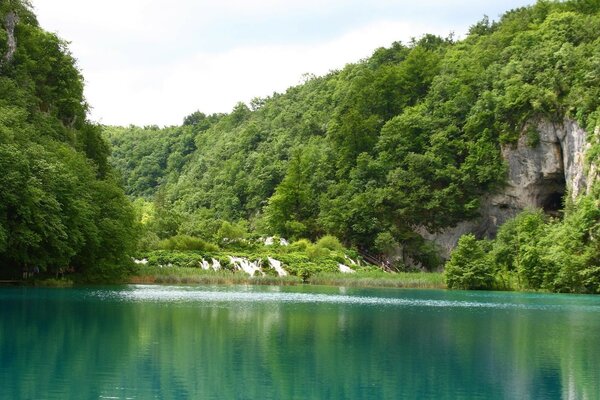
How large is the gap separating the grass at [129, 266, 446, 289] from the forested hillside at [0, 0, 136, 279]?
17.0 ft

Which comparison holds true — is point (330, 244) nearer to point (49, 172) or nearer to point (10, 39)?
point (10, 39)

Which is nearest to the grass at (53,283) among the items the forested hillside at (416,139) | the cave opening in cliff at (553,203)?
the forested hillside at (416,139)

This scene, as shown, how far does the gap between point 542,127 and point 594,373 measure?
6588 cm

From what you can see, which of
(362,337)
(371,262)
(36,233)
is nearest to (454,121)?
(371,262)

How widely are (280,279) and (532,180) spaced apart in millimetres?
31343

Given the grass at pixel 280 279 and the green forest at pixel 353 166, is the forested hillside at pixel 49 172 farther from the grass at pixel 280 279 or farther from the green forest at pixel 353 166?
the grass at pixel 280 279

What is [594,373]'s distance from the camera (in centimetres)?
1734

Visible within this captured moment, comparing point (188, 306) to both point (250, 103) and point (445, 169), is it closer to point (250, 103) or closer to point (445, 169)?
point (445, 169)

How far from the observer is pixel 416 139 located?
9100cm

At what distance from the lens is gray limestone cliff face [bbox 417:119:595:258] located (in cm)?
7581

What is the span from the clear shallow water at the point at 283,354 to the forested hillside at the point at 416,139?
4634cm

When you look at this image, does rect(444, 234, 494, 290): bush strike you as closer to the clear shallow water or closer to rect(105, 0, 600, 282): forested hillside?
rect(105, 0, 600, 282): forested hillside

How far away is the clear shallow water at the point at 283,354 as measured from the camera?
14508 mm

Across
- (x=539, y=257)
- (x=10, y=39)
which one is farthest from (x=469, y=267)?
(x=10, y=39)
